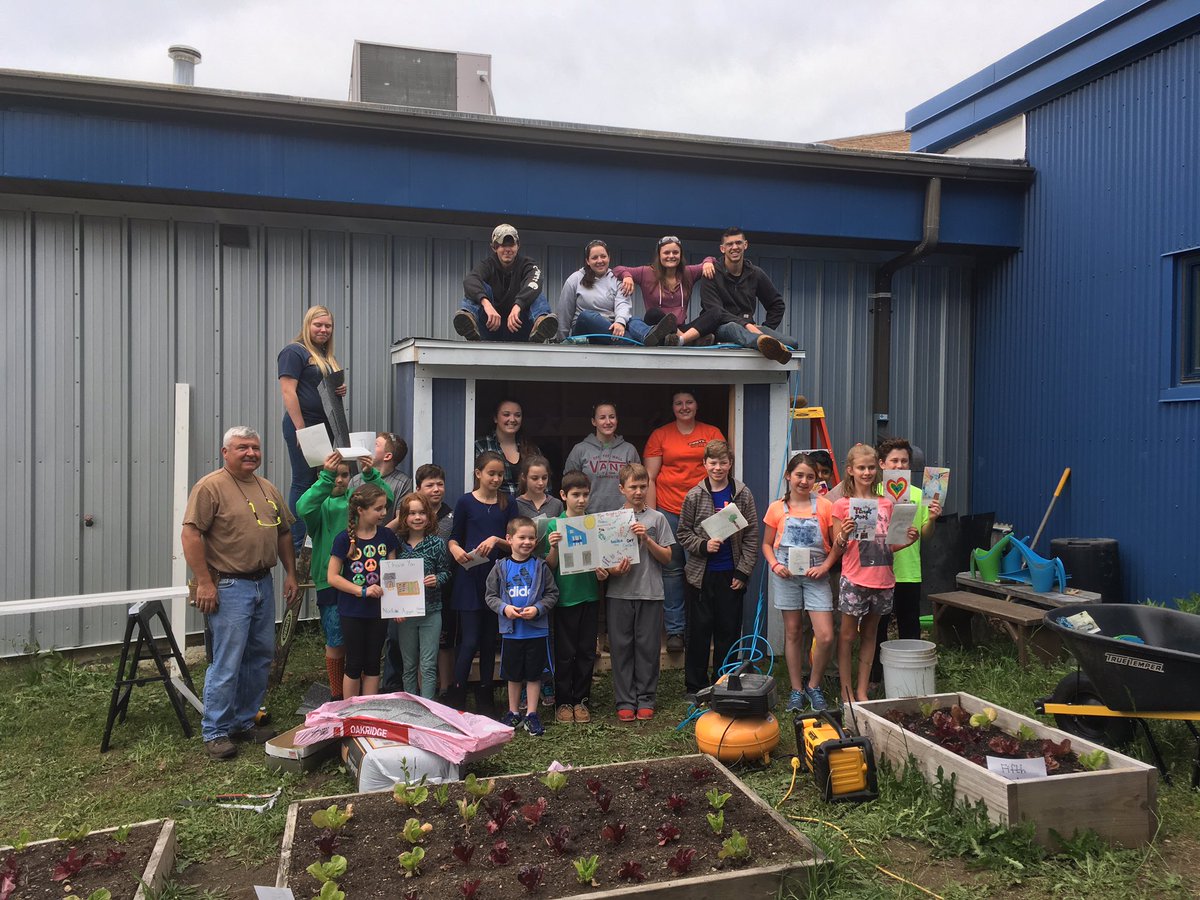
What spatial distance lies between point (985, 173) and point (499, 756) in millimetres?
7259

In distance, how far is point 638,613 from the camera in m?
5.82

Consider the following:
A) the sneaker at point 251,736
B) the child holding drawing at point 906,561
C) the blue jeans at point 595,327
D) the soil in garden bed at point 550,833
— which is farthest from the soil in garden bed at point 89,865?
the blue jeans at point 595,327

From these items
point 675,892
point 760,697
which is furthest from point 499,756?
point 675,892

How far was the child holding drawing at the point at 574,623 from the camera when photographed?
572 centimetres

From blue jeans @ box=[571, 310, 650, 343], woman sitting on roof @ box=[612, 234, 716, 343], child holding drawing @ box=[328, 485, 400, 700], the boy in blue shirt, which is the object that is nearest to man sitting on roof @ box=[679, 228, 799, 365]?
woman sitting on roof @ box=[612, 234, 716, 343]

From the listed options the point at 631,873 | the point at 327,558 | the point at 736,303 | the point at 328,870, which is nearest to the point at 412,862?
the point at 328,870

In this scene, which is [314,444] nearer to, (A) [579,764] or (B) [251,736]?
(B) [251,736]

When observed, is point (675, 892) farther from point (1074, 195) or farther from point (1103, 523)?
point (1074, 195)

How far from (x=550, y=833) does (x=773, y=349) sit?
427 cm

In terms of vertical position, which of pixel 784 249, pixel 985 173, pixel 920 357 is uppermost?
pixel 985 173

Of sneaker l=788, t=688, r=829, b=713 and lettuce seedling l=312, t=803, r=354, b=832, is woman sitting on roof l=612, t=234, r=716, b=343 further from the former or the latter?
lettuce seedling l=312, t=803, r=354, b=832

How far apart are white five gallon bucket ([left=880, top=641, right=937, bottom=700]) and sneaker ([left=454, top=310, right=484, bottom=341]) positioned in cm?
363

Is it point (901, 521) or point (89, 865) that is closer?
point (89, 865)

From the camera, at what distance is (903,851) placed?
3.84m
